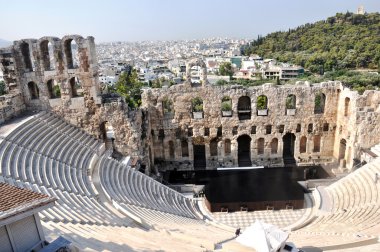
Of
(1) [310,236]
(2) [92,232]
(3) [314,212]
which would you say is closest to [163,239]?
(2) [92,232]

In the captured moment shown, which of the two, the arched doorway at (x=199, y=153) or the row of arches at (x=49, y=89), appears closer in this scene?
the row of arches at (x=49, y=89)

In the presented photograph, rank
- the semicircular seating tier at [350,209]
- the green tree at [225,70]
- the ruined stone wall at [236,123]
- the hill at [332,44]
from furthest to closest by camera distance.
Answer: the green tree at [225,70] → the hill at [332,44] → the ruined stone wall at [236,123] → the semicircular seating tier at [350,209]

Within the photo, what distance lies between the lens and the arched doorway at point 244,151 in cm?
2612

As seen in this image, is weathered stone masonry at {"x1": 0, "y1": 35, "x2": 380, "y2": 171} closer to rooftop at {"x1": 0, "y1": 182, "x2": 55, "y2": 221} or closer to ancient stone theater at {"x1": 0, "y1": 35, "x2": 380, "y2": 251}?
ancient stone theater at {"x1": 0, "y1": 35, "x2": 380, "y2": 251}

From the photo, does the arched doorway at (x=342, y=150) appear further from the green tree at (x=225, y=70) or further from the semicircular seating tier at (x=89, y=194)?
the green tree at (x=225, y=70)

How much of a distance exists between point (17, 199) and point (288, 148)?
2438cm

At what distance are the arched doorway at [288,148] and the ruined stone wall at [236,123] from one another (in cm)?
58

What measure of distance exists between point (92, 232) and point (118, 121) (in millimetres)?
12055

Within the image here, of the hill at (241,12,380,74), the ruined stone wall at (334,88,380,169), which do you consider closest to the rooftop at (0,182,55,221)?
the ruined stone wall at (334,88,380,169)

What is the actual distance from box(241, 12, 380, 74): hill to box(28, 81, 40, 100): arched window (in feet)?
219

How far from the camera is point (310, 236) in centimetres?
1402

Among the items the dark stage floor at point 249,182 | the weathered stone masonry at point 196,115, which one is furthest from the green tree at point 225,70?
the dark stage floor at point 249,182

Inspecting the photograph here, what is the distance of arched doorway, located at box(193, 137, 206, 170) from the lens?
84.5ft

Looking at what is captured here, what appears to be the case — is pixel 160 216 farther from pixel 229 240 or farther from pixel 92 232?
pixel 92 232
